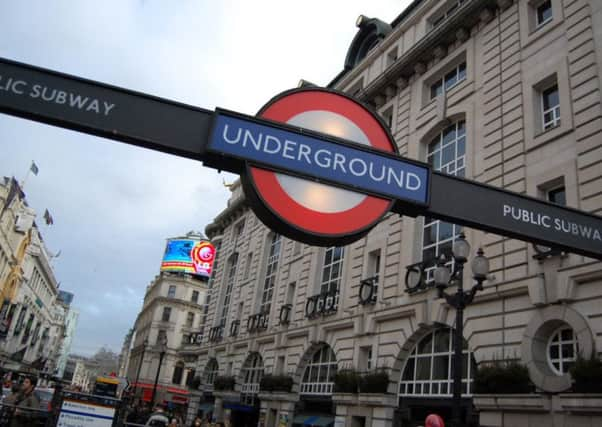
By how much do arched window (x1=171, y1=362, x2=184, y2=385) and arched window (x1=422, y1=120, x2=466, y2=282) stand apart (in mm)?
60948

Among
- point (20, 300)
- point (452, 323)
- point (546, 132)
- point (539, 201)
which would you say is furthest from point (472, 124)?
point (20, 300)

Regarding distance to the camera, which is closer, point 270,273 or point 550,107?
point 550,107

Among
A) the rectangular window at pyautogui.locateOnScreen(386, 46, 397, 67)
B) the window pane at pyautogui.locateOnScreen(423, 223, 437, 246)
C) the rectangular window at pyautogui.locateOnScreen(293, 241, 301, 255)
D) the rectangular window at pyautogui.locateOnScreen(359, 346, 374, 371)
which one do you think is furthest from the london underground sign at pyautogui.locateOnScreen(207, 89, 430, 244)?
the rectangular window at pyautogui.locateOnScreen(293, 241, 301, 255)

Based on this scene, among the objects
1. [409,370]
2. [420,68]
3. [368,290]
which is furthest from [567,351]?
[420,68]

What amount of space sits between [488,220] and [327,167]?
4.63ft

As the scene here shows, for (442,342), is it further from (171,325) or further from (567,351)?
(171,325)

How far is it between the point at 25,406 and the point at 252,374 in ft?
71.6

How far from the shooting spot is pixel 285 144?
11.3 ft

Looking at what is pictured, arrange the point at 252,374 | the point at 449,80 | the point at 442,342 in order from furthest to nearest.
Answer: the point at 252,374
the point at 449,80
the point at 442,342

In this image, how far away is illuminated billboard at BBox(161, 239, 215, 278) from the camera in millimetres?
68562

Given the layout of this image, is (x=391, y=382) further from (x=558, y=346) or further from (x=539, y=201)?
(x=539, y=201)

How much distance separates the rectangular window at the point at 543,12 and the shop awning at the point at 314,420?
665 inches

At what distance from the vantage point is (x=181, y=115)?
11.2ft

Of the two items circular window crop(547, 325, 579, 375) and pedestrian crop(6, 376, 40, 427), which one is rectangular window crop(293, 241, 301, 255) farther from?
pedestrian crop(6, 376, 40, 427)
